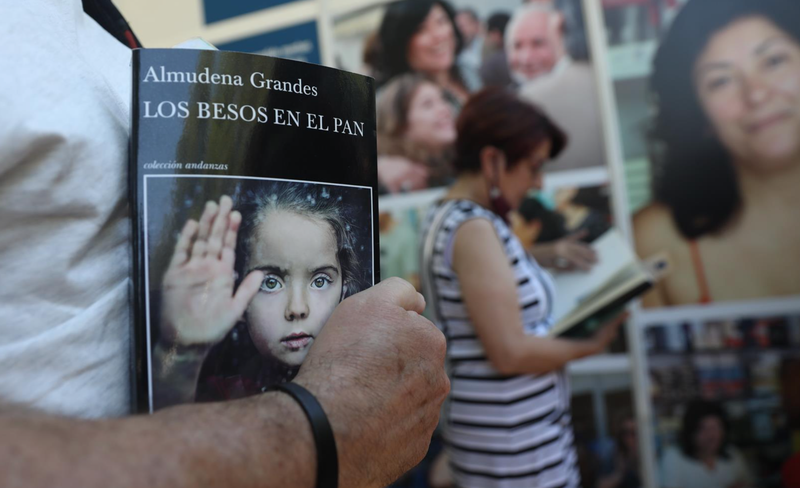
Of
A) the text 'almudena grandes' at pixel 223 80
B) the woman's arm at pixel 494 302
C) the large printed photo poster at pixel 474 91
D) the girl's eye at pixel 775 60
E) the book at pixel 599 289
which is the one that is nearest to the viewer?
the text 'almudena grandes' at pixel 223 80

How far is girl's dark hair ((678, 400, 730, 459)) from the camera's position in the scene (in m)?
1.79

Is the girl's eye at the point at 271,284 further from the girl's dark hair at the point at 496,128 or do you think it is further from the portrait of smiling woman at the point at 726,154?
the portrait of smiling woman at the point at 726,154

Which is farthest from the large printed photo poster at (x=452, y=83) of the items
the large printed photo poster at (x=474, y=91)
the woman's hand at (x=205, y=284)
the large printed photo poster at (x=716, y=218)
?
the woman's hand at (x=205, y=284)

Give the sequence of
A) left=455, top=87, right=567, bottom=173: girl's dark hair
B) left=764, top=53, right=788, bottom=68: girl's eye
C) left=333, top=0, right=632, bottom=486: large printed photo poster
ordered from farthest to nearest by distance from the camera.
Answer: left=333, top=0, right=632, bottom=486: large printed photo poster
left=764, top=53, right=788, bottom=68: girl's eye
left=455, top=87, right=567, bottom=173: girl's dark hair

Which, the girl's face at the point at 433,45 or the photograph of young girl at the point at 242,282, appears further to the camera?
the girl's face at the point at 433,45

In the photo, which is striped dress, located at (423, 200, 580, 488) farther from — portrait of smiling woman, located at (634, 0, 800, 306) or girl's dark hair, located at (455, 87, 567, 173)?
portrait of smiling woman, located at (634, 0, 800, 306)

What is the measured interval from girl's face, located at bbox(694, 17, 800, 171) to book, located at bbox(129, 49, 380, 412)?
1.69 metres

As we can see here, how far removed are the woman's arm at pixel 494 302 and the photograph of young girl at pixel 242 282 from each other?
75 centimetres

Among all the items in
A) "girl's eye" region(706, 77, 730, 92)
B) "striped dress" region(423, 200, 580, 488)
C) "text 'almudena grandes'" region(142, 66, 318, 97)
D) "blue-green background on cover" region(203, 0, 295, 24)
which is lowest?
"striped dress" region(423, 200, 580, 488)

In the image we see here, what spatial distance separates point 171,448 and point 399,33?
1.97 m

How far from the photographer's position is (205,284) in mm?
420

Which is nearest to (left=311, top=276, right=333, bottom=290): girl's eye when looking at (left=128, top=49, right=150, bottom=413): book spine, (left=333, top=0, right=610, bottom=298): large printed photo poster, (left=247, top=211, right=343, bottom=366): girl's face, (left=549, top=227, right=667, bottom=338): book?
(left=247, top=211, right=343, bottom=366): girl's face

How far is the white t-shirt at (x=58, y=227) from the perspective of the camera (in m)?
0.38

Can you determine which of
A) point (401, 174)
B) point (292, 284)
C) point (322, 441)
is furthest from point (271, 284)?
point (401, 174)
